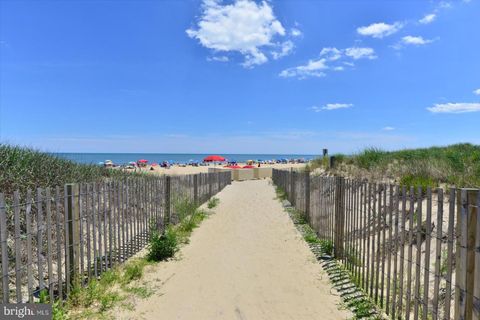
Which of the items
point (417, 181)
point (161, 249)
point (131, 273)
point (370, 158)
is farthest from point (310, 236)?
point (370, 158)

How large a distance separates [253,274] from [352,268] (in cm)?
171

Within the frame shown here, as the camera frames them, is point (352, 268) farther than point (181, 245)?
No

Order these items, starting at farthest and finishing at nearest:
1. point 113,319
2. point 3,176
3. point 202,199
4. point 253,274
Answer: point 202,199 < point 3,176 < point 253,274 < point 113,319

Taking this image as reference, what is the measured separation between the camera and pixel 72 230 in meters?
5.06

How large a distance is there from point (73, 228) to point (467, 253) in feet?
15.9

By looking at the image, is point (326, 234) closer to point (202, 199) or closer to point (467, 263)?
point (467, 263)

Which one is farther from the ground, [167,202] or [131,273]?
[167,202]

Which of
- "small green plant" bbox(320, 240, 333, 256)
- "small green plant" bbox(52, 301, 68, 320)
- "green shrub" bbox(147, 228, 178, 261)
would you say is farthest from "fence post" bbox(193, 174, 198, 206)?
"small green plant" bbox(52, 301, 68, 320)

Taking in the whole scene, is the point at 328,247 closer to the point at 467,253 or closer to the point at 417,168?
the point at 467,253

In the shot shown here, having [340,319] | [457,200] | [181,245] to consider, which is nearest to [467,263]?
[457,200]

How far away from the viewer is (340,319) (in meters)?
4.43

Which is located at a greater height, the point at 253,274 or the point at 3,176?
the point at 3,176

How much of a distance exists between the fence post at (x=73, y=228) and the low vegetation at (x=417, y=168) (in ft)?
20.3

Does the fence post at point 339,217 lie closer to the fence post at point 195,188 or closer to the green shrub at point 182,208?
the green shrub at point 182,208
